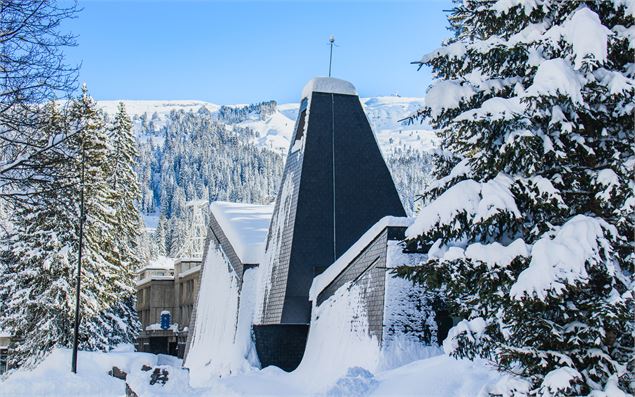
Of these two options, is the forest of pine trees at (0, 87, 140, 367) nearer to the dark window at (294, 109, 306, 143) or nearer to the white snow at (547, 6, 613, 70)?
the dark window at (294, 109, 306, 143)

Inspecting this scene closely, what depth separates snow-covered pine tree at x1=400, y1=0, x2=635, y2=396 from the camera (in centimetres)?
866

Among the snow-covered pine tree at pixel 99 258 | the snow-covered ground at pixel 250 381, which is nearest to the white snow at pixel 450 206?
the snow-covered ground at pixel 250 381

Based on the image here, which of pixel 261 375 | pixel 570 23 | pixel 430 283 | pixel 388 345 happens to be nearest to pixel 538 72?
pixel 570 23

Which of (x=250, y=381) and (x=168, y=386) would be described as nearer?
(x=250, y=381)

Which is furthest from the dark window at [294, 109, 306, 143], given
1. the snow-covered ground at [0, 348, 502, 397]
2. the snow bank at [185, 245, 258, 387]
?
the snow-covered ground at [0, 348, 502, 397]

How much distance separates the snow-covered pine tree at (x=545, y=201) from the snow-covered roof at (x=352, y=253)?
8.18m

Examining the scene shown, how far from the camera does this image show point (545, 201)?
927 cm

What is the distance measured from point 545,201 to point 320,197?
15551 mm

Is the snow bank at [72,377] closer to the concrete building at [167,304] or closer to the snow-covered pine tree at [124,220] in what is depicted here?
the snow-covered pine tree at [124,220]

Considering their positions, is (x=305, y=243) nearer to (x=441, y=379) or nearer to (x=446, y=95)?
(x=441, y=379)

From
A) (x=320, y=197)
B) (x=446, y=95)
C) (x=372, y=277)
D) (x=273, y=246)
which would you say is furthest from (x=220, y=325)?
(x=446, y=95)

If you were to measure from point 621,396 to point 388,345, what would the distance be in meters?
9.89

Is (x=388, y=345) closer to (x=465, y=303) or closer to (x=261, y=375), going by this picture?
(x=261, y=375)

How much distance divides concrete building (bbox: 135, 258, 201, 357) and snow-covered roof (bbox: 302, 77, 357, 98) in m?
26.5
